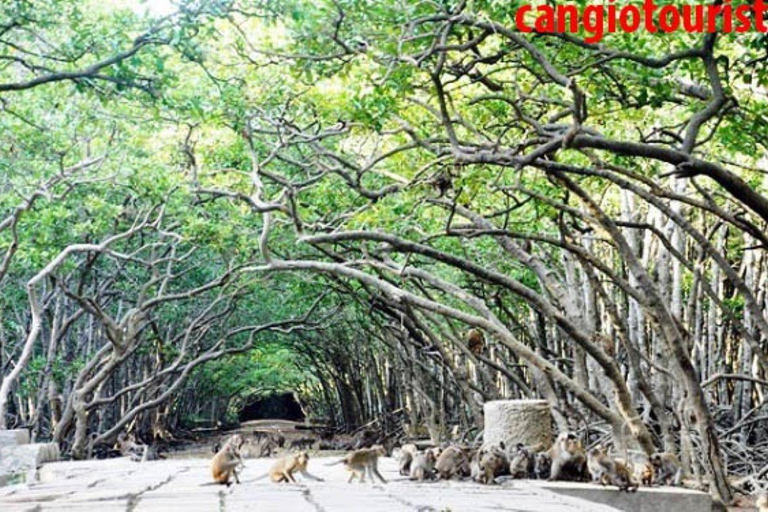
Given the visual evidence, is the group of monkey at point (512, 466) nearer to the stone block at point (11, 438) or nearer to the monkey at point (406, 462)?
the monkey at point (406, 462)

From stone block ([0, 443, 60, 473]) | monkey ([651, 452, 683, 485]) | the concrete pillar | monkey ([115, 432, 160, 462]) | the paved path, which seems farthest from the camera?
monkey ([115, 432, 160, 462])

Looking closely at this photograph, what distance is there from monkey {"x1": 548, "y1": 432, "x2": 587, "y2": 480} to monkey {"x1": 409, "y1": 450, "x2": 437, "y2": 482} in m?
1.40

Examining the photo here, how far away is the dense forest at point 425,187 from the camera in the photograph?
1028cm

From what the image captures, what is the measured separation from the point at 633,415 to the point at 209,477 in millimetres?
4923

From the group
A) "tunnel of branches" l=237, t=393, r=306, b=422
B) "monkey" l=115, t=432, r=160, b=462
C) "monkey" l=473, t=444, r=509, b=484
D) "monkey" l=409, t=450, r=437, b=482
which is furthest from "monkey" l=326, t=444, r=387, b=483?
"tunnel of branches" l=237, t=393, r=306, b=422

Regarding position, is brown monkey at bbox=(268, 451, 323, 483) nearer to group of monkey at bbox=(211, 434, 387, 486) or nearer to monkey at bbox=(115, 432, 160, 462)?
group of monkey at bbox=(211, 434, 387, 486)

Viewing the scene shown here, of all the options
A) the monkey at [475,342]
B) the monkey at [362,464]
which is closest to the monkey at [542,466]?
the monkey at [362,464]

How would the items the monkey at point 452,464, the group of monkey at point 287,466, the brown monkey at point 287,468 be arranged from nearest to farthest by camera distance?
the group of monkey at point 287,466
the brown monkey at point 287,468
the monkey at point 452,464

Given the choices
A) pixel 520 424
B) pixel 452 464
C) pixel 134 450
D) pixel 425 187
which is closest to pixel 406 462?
pixel 452 464

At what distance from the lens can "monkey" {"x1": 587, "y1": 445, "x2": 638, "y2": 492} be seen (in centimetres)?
973

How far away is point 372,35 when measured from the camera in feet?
→ 36.3

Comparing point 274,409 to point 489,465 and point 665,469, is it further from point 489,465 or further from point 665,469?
point 665,469

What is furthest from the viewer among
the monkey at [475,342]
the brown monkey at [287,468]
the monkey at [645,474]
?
the monkey at [475,342]

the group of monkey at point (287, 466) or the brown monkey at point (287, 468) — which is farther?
the brown monkey at point (287, 468)
